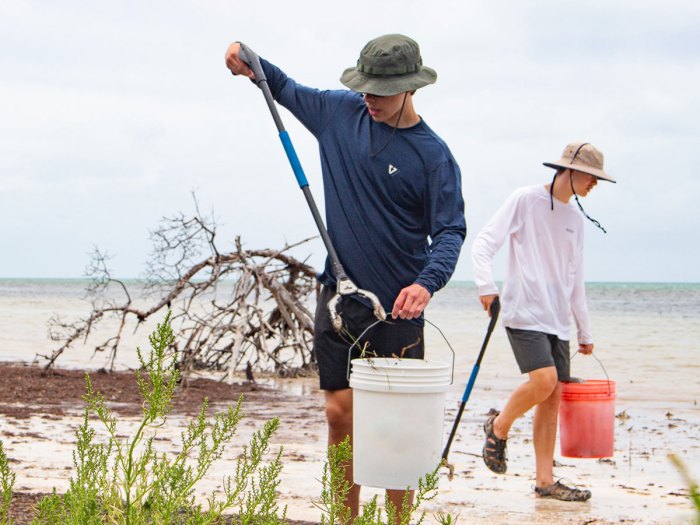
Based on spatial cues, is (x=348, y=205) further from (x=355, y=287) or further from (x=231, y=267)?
(x=231, y=267)

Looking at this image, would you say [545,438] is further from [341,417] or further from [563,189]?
[341,417]

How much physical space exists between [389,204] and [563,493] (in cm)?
234

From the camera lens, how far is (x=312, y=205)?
4180mm

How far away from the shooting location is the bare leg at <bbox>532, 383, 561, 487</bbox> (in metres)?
5.63

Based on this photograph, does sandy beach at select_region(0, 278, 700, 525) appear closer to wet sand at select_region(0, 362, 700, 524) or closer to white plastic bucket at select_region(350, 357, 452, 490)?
wet sand at select_region(0, 362, 700, 524)

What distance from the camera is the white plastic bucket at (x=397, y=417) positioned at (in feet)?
12.1

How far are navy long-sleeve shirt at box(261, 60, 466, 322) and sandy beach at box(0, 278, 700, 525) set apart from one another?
3.09 feet

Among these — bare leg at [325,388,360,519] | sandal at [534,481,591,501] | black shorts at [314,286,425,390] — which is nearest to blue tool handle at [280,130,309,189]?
black shorts at [314,286,425,390]

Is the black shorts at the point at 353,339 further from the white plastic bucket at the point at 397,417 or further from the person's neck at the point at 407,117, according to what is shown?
the person's neck at the point at 407,117

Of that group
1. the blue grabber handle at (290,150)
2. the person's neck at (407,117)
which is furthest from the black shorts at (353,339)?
the person's neck at (407,117)

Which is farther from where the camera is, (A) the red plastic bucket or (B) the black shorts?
(A) the red plastic bucket

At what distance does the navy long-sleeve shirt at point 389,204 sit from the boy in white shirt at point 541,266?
155cm

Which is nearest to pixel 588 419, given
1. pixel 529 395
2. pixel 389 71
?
pixel 529 395

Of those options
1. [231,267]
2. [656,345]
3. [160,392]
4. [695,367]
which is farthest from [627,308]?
[160,392]
